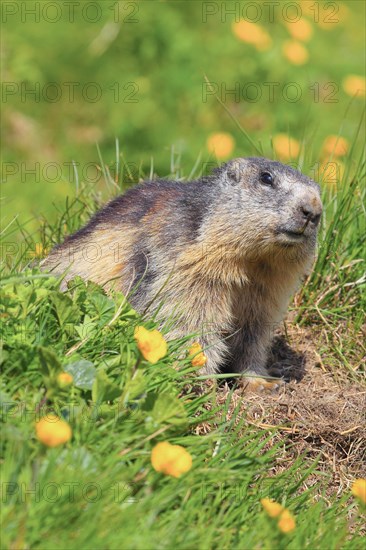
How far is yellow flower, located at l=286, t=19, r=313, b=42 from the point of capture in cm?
1123

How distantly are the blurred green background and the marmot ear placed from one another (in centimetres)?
438

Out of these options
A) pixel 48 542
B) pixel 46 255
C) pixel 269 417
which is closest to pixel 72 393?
pixel 48 542

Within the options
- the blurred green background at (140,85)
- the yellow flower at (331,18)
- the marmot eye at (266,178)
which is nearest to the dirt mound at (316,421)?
the marmot eye at (266,178)

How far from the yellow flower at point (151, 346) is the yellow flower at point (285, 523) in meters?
0.81

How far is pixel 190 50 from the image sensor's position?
10305 mm

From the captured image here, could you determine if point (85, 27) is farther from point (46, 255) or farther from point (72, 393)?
point (72, 393)

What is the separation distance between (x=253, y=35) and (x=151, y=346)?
743cm

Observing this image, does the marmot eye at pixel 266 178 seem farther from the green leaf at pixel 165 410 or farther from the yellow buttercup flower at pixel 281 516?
the yellow buttercup flower at pixel 281 516

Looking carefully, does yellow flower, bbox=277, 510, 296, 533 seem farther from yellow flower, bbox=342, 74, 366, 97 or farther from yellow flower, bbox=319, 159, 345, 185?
yellow flower, bbox=342, 74, 366, 97

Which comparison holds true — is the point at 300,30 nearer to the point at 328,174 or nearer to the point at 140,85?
the point at 140,85

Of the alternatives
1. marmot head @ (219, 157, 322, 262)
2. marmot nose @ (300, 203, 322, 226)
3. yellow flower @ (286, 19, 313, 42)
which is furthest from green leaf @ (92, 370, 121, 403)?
yellow flower @ (286, 19, 313, 42)

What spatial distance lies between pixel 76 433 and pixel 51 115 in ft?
25.1

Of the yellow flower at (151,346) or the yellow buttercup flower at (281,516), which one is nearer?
the yellow buttercup flower at (281,516)

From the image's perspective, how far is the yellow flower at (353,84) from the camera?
10.8 meters
